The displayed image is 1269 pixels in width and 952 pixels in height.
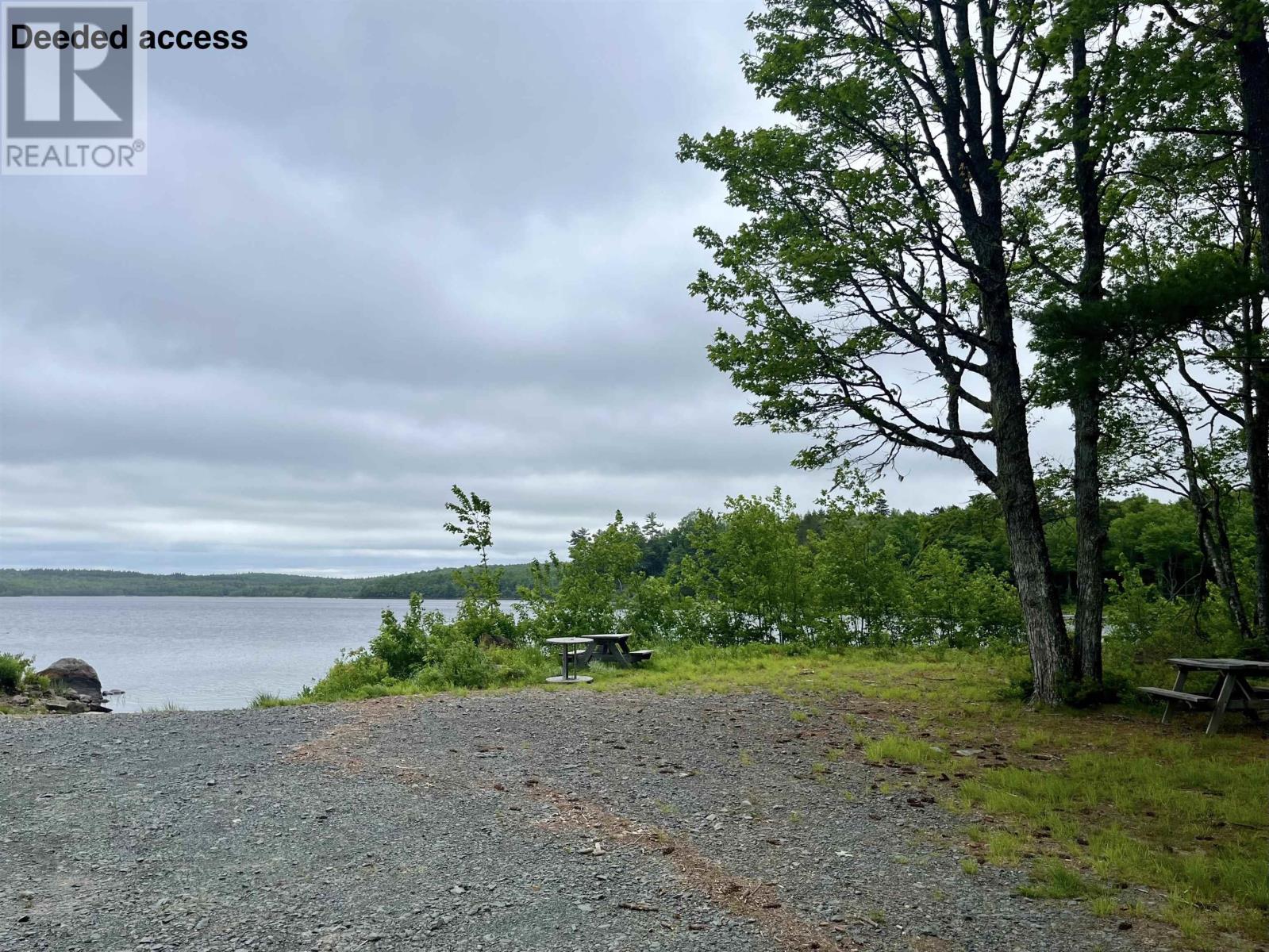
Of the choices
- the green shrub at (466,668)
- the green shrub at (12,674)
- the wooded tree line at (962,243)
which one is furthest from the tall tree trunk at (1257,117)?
the green shrub at (12,674)

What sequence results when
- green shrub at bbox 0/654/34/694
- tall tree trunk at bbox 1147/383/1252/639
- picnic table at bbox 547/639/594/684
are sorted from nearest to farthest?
→ tall tree trunk at bbox 1147/383/1252/639
picnic table at bbox 547/639/594/684
green shrub at bbox 0/654/34/694

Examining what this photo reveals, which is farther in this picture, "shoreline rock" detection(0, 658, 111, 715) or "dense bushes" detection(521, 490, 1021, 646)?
"dense bushes" detection(521, 490, 1021, 646)

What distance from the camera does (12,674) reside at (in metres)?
14.9

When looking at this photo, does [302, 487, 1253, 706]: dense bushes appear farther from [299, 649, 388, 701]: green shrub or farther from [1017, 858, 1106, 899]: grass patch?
[1017, 858, 1106, 899]: grass patch

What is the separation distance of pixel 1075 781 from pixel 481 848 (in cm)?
466

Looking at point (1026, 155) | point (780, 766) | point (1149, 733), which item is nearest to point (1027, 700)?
point (1149, 733)

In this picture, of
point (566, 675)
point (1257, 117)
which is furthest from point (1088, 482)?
point (566, 675)

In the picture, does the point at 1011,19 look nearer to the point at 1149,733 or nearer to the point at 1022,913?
the point at 1149,733

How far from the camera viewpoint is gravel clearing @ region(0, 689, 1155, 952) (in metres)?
3.91

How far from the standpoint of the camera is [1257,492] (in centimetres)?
1017

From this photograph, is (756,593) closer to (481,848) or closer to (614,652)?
(614,652)

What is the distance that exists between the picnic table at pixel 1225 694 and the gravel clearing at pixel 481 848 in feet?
12.1

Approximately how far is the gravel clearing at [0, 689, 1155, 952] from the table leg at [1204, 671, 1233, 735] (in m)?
3.68

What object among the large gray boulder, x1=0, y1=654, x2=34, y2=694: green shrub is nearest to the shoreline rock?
the large gray boulder
